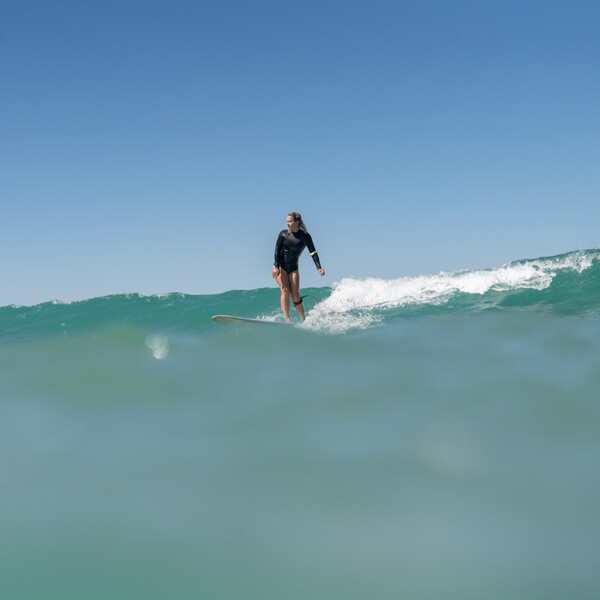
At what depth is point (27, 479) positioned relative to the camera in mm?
4320

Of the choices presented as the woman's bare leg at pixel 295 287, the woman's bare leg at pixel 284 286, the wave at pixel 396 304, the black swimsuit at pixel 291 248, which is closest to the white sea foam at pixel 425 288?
the wave at pixel 396 304

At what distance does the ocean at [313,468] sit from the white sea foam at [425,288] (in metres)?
1.84

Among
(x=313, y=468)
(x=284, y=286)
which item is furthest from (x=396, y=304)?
(x=313, y=468)

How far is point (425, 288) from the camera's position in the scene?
13.1m

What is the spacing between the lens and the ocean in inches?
126

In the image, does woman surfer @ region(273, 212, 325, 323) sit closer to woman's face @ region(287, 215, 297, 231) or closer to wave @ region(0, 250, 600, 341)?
woman's face @ region(287, 215, 297, 231)

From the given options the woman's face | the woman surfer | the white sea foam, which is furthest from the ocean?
the woman's face

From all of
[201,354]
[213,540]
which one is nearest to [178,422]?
[213,540]

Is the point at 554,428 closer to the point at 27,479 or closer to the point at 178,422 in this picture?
the point at 178,422

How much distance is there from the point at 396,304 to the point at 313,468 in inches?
280

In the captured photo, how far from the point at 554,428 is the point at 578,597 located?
6.01 feet

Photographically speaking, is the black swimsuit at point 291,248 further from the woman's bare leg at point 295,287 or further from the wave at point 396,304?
the wave at point 396,304

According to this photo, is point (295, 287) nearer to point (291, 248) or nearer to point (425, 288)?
point (291, 248)

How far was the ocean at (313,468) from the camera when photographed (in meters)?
3.19
